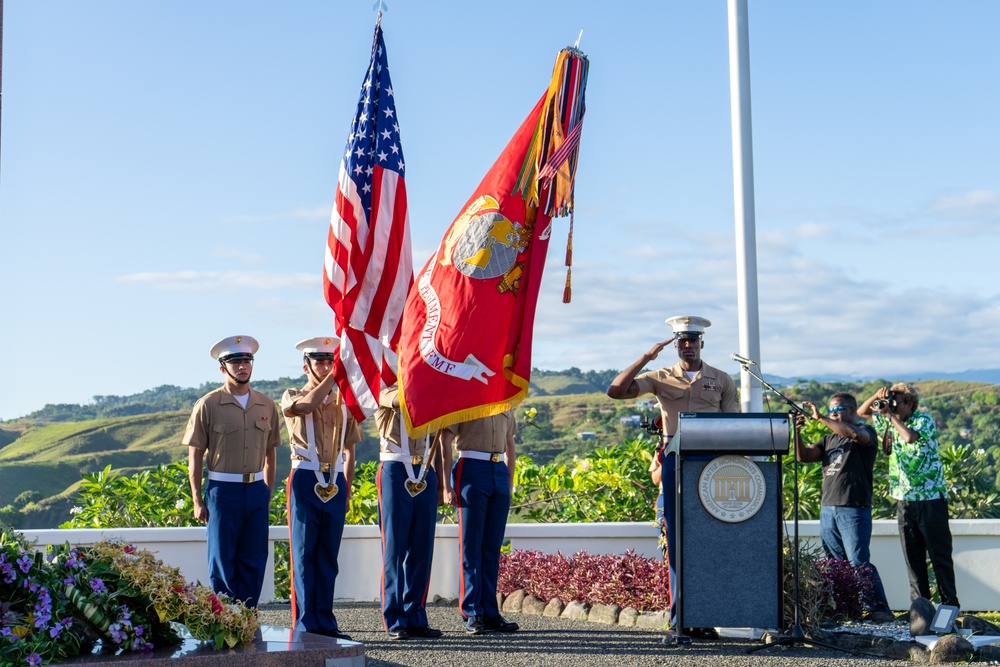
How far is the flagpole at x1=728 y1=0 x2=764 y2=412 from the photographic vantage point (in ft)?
26.3

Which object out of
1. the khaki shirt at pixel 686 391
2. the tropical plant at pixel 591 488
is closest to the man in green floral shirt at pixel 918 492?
the khaki shirt at pixel 686 391

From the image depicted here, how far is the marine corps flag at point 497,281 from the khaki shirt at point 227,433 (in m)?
1.01

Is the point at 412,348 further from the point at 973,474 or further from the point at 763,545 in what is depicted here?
the point at 973,474

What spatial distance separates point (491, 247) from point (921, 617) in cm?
345

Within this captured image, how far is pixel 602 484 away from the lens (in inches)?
400

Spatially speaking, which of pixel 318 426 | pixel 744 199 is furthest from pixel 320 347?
pixel 744 199

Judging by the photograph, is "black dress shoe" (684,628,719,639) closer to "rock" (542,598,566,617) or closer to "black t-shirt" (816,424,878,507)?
"rock" (542,598,566,617)

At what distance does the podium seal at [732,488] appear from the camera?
673cm

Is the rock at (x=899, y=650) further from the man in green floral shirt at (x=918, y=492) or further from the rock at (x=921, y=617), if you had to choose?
the man in green floral shirt at (x=918, y=492)

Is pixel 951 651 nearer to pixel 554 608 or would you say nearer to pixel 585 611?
pixel 585 611

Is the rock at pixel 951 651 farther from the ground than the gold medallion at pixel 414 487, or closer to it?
closer to it

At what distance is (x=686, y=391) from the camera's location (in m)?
7.52

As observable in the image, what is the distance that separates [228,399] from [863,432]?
176 inches

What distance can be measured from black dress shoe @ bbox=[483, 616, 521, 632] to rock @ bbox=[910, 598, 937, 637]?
243 cm
